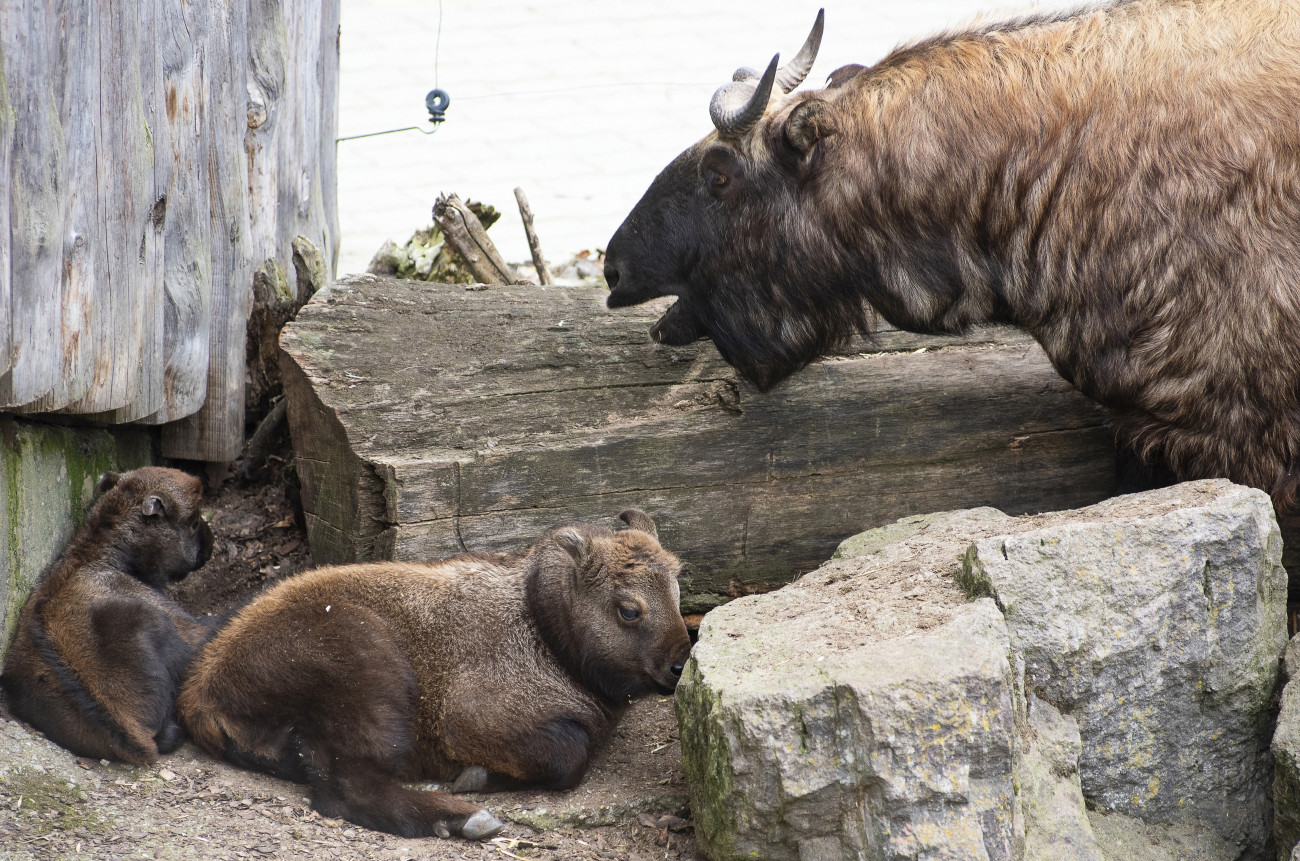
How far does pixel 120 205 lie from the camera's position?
14.0 feet

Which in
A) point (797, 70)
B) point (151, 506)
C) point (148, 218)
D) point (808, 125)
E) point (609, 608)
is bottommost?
point (609, 608)

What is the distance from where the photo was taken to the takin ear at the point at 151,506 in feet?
15.0

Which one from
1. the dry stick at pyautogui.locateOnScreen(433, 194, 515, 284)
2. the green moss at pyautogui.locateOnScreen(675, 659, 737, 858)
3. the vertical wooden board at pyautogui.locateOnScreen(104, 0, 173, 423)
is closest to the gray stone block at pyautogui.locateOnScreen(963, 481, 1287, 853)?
the green moss at pyautogui.locateOnScreen(675, 659, 737, 858)

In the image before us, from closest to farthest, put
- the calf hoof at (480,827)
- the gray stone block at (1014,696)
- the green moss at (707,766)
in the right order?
the gray stone block at (1014,696) → the green moss at (707,766) → the calf hoof at (480,827)

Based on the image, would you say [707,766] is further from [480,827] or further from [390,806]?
[390,806]

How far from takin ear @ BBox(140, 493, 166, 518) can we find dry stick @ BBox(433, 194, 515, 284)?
2430mm

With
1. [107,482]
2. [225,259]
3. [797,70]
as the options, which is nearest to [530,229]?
[225,259]

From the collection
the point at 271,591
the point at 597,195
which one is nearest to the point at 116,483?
the point at 271,591

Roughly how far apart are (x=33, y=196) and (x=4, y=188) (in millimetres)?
153

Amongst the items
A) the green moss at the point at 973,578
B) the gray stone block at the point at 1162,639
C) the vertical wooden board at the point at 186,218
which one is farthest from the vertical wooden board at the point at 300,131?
the gray stone block at the point at 1162,639

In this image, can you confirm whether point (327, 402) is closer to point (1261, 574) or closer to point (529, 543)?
point (529, 543)

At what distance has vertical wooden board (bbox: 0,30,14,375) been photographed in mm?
3408

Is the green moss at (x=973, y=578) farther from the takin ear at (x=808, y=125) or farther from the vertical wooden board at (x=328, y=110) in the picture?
the vertical wooden board at (x=328, y=110)

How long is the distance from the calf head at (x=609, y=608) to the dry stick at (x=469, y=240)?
2.55 metres
